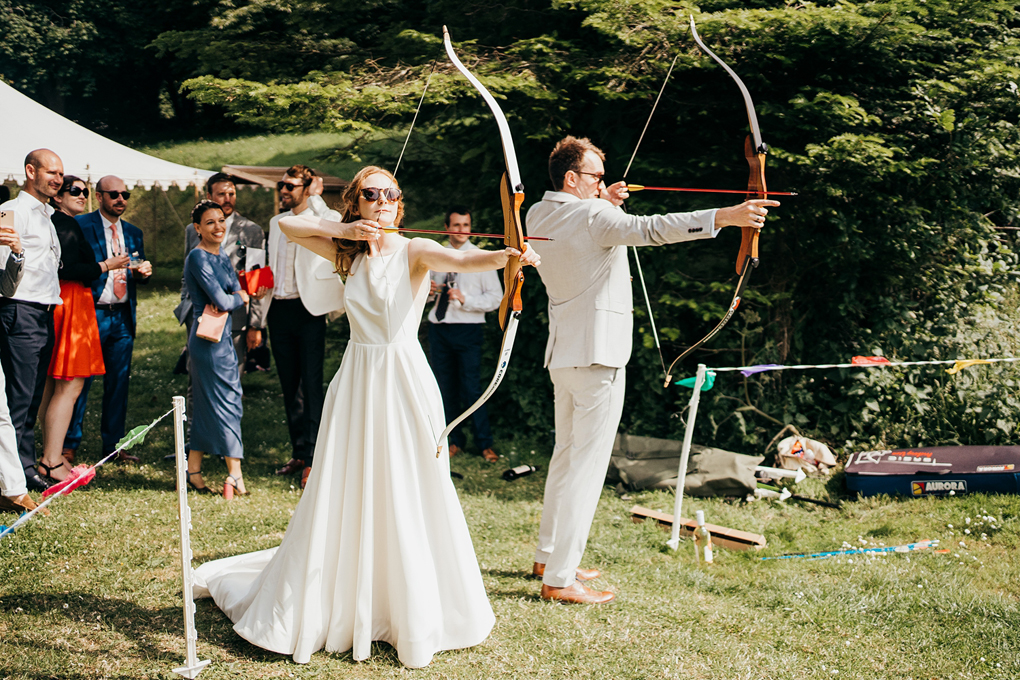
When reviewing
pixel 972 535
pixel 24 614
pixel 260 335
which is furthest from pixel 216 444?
pixel 972 535

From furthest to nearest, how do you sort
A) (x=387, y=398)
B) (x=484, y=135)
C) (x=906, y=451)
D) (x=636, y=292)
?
1. (x=484, y=135)
2. (x=636, y=292)
3. (x=906, y=451)
4. (x=387, y=398)

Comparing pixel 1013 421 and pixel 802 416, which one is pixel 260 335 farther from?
pixel 1013 421

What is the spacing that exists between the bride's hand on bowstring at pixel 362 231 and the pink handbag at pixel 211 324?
208 centimetres

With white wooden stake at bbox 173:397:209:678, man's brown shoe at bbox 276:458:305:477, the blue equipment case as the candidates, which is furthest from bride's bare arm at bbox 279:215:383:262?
the blue equipment case

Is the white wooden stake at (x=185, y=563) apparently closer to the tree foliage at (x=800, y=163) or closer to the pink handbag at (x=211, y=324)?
the pink handbag at (x=211, y=324)

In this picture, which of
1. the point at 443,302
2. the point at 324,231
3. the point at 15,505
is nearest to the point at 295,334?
the point at 443,302

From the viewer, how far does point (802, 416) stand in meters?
5.86

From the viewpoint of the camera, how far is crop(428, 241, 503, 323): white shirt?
19.1 ft

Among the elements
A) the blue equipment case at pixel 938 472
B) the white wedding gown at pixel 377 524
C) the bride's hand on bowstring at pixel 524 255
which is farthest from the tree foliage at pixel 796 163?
the bride's hand on bowstring at pixel 524 255

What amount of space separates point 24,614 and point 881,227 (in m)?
5.56

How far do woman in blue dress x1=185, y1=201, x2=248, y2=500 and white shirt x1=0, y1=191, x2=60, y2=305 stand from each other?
72cm

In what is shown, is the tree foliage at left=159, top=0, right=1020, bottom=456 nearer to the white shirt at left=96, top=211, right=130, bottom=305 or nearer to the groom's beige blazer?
the white shirt at left=96, top=211, right=130, bottom=305

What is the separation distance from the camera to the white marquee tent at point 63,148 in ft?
18.2

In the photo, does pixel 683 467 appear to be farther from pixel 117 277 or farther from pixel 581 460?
pixel 117 277
